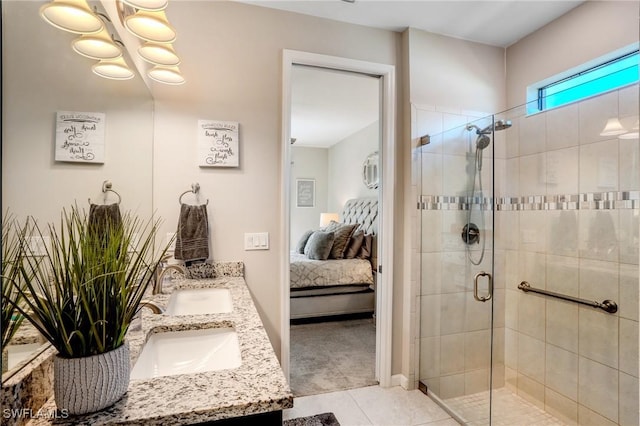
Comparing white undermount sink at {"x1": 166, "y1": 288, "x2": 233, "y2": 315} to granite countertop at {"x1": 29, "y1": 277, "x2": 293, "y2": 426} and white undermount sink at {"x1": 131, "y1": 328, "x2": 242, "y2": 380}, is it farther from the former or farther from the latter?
granite countertop at {"x1": 29, "y1": 277, "x2": 293, "y2": 426}

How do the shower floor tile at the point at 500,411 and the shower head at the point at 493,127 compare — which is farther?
the shower head at the point at 493,127

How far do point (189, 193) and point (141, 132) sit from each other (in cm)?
47

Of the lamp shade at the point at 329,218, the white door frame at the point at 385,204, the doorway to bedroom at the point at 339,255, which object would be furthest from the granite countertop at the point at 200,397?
the lamp shade at the point at 329,218

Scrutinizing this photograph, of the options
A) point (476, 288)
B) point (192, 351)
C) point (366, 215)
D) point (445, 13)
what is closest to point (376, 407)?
point (476, 288)

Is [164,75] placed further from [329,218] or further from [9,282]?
[329,218]

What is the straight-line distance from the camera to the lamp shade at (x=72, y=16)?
0.92m

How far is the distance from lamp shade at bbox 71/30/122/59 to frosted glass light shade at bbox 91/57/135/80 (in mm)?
29

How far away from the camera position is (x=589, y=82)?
2277 millimetres

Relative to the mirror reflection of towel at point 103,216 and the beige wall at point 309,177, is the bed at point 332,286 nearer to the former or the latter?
the mirror reflection of towel at point 103,216

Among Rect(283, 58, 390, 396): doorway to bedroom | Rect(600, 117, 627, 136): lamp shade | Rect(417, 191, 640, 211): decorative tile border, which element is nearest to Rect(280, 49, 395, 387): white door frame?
Rect(283, 58, 390, 396): doorway to bedroom

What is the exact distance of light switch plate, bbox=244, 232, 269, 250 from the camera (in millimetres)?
2209

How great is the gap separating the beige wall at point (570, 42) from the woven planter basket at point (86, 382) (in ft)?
9.21

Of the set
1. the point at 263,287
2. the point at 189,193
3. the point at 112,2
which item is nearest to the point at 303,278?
the point at 263,287

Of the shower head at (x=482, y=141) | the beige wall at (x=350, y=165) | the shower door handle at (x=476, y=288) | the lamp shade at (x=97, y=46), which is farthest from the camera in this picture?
the beige wall at (x=350, y=165)
